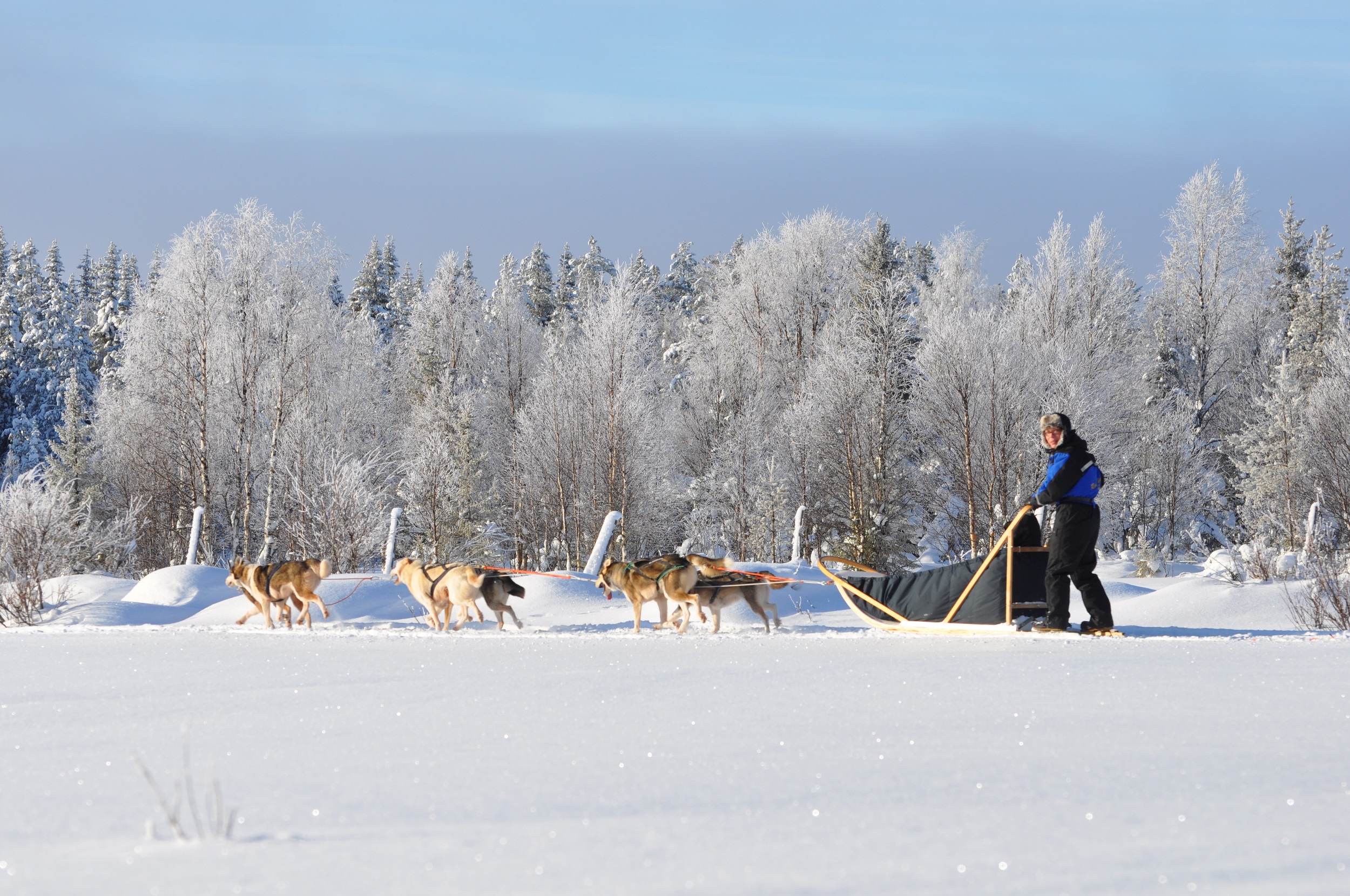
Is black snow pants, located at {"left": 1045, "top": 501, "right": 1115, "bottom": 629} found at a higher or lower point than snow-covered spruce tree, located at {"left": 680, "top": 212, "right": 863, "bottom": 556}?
lower

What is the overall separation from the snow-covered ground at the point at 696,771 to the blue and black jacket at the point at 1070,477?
1.02 meters

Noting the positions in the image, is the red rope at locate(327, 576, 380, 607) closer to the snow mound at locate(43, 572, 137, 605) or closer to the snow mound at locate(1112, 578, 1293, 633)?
the snow mound at locate(43, 572, 137, 605)

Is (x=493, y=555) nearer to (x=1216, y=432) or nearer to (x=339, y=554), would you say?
(x=339, y=554)

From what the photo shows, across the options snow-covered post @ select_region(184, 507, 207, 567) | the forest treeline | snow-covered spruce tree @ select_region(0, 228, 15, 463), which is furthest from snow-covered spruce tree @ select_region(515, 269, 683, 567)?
snow-covered spruce tree @ select_region(0, 228, 15, 463)

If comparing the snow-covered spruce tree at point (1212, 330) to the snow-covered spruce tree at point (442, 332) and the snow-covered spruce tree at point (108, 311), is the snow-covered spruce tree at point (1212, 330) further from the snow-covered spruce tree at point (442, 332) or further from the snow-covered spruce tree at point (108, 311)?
the snow-covered spruce tree at point (108, 311)

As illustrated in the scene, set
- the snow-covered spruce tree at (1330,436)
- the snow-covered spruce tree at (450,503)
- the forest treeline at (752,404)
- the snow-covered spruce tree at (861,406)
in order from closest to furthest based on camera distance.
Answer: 1. the snow-covered spruce tree at (450,503)
2. the forest treeline at (752,404)
3. the snow-covered spruce tree at (1330,436)
4. the snow-covered spruce tree at (861,406)

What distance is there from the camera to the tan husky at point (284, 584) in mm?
7625

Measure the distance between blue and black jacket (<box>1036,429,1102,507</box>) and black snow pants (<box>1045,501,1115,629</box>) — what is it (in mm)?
70

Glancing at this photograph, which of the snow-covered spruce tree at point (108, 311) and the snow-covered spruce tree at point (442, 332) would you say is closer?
the snow-covered spruce tree at point (442, 332)

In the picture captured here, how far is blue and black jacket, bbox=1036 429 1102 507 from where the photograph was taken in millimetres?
5809

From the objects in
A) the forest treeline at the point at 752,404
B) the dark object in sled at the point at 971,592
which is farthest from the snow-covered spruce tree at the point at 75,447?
the dark object in sled at the point at 971,592

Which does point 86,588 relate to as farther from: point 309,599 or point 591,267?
point 591,267

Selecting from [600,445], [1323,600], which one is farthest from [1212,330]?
[1323,600]

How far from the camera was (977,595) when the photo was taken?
5965 millimetres
